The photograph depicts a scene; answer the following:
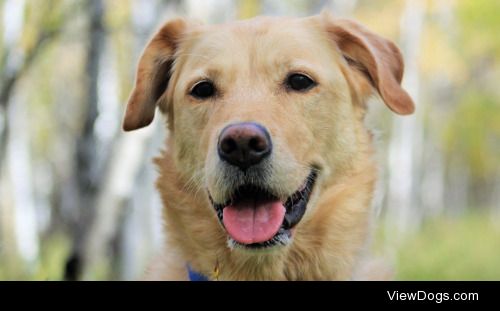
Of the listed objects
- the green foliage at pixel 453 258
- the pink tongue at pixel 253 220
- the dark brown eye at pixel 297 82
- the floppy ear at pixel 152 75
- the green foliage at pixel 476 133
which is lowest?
the green foliage at pixel 476 133

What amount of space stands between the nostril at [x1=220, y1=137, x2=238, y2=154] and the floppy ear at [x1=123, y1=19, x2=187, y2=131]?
102 centimetres

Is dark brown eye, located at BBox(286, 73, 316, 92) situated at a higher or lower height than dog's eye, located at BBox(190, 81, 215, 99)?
higher

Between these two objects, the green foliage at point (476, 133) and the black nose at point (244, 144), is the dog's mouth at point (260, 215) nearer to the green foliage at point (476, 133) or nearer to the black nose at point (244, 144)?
the black nose at point (244, 144)

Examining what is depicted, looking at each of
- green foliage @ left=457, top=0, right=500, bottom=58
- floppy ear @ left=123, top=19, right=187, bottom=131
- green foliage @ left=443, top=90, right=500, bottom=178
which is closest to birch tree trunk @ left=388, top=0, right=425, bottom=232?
green foliage @ left=457, top=0, right=500, bottom=58

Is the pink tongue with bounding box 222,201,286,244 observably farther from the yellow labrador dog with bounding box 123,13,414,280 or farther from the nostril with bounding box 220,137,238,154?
the nostril with bounding box 220,137,238,154

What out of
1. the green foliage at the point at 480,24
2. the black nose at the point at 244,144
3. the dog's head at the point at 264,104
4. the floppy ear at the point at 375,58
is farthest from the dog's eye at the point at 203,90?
the green foliage at the point at 480,24

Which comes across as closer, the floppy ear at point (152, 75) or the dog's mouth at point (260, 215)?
the dog's mouth at point (260, 215)

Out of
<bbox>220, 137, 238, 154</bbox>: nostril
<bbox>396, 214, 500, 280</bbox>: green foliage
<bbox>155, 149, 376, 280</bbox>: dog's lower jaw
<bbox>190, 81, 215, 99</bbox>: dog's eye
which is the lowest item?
<bbox>396, 214, 500, 280</bbox>: green foliage

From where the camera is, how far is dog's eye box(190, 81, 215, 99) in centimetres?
436

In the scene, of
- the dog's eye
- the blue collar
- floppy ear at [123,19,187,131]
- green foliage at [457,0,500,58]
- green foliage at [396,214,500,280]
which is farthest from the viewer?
green foliage at [457,0,500,58]

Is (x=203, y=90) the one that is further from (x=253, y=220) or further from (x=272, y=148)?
(x=253, y=220)

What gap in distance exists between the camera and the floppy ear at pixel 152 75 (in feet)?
15.4
